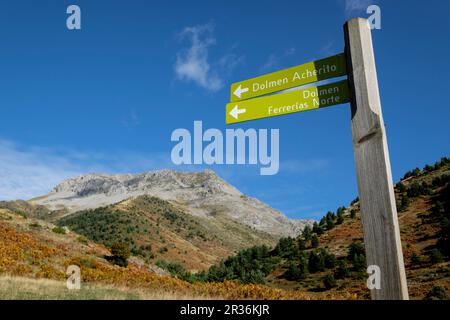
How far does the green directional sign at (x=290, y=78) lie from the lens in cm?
521

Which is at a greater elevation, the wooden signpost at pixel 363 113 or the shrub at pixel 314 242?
the shrub at pixel 314 242

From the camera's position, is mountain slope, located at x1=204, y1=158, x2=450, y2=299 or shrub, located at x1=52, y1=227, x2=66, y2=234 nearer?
shrub, located at x1=52, y1=227, x2=66, y2=234

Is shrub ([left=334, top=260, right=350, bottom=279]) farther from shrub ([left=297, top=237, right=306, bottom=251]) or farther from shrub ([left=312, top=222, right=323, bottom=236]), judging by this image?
shrub ([left=312, top=222, right=323, bottom=236])

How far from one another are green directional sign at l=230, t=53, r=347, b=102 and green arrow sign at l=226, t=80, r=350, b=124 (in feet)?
0.37

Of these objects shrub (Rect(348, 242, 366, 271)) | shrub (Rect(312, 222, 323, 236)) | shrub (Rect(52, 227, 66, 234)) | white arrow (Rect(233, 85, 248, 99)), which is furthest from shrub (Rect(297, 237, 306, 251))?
white arrow (Rect(233, 85, 248, 99))

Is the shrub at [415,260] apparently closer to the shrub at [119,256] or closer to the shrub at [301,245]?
the shrub at [301,245]

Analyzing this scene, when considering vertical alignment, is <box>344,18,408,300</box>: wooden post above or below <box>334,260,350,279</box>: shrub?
below

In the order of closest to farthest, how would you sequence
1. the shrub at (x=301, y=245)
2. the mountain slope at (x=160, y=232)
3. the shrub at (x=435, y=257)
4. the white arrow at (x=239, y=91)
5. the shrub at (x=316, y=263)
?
the white arrow at (x=239, y=91)
the shrub at (x=435, y=257)
the shrub at (x=316, y=263)
the shrub at (x=301, y=245)
the mountain slope at (x=160, y=232)

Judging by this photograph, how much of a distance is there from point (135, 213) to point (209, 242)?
69.4 feet

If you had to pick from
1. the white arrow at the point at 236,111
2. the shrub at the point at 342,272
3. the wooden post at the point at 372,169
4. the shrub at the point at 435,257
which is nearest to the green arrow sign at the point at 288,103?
the white arrow at the point at 236,111

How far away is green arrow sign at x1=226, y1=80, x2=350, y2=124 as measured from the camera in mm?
5117

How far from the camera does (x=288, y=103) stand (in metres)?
5.51

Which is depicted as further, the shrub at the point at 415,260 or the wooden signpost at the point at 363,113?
the shrub at the point at 415,260

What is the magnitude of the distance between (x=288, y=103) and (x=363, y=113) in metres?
1.17
